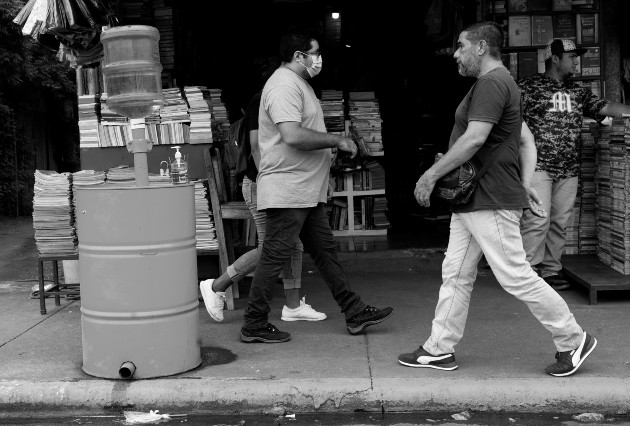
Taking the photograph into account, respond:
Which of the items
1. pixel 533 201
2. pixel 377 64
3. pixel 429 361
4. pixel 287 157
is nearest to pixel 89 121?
pixel 287 157

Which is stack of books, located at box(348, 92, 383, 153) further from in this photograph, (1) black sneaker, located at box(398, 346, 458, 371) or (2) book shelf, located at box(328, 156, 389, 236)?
(1) black sneaker, located at box(398, 346, 458, 371)

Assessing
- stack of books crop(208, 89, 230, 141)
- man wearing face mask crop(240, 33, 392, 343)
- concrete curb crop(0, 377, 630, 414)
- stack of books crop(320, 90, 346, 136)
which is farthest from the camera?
stack of books crop(320, 90, 346, 136)

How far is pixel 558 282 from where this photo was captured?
7199 millimetres

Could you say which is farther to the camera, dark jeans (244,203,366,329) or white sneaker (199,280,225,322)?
white sneaker (199,280,225,322)

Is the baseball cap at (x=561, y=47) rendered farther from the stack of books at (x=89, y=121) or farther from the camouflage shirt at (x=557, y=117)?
the stack of books at (x=89, y=121)

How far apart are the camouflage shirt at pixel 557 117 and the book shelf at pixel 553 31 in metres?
0.93

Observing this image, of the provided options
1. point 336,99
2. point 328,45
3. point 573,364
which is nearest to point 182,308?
point 573,364

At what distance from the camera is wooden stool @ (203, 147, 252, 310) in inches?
268

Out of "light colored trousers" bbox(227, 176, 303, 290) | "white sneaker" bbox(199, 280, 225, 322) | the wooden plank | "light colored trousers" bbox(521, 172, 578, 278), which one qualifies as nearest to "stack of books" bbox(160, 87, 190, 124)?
"light colored trousers" bbox(227, 176, 303, 290)

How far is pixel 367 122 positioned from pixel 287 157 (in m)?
4.70

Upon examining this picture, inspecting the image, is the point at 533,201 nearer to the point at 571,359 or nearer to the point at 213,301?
the point at 571,359

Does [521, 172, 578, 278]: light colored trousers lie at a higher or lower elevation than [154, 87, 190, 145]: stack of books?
lower

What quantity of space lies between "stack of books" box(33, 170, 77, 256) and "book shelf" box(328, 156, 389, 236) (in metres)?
3.96

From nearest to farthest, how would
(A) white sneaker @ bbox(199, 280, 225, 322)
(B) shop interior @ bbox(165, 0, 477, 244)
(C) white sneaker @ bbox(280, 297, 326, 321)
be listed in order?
(A) white sneaker @ bbox(199, 280, 225, 322), (C) white sneaker @ bbox(280, 297, 326, 321), (B) shop interior @ bbox(165, 0, 477, 244)
